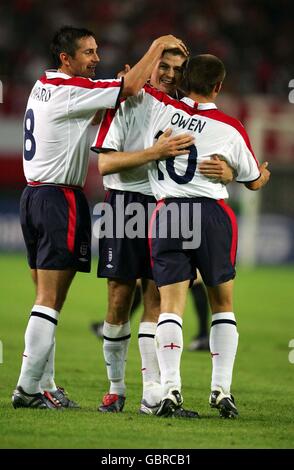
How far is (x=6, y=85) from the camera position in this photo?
19.0 m

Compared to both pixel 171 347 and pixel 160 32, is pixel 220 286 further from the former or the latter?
pixel 160 32

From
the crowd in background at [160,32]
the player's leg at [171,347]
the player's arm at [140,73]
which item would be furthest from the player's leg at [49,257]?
the crowd in background at [160,32]

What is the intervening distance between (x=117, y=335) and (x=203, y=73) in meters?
1.54

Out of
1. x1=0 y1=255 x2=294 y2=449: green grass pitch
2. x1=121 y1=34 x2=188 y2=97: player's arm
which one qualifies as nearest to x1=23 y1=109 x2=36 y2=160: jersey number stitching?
x1=121 y1=34 x2=188 y2=97: player's arm

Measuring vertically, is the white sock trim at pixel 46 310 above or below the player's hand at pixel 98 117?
below

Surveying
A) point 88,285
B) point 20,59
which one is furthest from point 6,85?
point 88,285

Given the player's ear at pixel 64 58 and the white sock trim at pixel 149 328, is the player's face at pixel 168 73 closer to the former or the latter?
the player's ear at pixel 64 58

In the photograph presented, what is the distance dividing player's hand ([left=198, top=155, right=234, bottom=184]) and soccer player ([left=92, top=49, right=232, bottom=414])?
0.39m

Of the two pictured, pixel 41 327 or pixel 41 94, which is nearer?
pixel 41 327

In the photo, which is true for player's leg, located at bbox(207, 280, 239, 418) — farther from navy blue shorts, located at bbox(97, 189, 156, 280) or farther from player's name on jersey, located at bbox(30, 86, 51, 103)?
player's name on jersey, located at bbox(30, 86, 51, 103)

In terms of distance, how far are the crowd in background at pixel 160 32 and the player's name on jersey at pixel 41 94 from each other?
13.4 metres

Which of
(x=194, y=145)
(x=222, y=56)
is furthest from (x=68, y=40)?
(x=222, y=56)

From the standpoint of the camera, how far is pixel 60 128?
5211mm

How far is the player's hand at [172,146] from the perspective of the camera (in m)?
4.92
